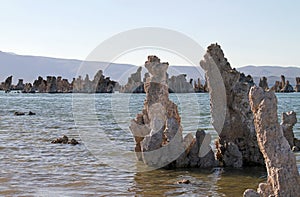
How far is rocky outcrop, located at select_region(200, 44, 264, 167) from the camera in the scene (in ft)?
57.2

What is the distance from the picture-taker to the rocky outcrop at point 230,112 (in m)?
17.4

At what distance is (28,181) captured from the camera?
1560 centimetres

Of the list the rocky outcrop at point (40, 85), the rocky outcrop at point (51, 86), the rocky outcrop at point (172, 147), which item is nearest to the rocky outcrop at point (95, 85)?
the rocky outcrop at point (51, 86)

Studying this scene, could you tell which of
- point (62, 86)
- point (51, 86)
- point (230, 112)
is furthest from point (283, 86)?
point (230, 112)

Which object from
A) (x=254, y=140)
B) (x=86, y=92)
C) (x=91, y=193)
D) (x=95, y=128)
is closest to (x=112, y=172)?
(x=91, y=193)

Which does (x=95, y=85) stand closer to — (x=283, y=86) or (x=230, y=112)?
(x=283, y=86)

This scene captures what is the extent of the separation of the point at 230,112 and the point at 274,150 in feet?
25.5

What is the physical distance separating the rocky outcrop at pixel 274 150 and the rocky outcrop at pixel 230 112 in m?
7.31

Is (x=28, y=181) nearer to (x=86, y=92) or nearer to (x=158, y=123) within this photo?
(x=158, y=123)

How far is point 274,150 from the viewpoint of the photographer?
391 inches

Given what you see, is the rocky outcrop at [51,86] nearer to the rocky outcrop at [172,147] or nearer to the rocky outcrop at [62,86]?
the rocky outcrop at [62,86]

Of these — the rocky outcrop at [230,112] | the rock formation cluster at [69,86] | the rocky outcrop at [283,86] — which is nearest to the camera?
the rocky outcrop at [230,112]

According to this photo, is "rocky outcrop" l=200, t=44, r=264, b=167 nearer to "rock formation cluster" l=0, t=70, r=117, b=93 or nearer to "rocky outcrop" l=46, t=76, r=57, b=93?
"rock formation cluster" l=0, t=70, r=117, b=93

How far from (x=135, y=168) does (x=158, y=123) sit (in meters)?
1.67
